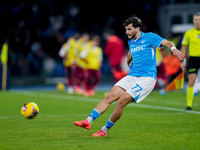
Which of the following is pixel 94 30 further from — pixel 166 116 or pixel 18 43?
pixel 166 116

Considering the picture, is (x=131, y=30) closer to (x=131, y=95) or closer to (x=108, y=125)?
(x=131, y=95)

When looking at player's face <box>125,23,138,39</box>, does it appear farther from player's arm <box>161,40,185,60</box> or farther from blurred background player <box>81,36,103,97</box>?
blurred background player <box>81,36,103,97</box>

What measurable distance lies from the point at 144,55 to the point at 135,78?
1.44ft

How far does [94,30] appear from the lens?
32.2 meters

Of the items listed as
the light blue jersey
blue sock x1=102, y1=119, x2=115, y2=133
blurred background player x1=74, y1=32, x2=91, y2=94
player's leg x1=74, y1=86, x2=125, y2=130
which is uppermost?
the light blue jersey

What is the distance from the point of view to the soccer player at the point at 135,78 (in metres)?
9.10

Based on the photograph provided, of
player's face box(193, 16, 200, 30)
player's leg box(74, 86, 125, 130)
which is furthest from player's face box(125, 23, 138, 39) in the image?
player's face box(193, 16, 200, 30)

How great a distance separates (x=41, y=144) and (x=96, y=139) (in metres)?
0.97

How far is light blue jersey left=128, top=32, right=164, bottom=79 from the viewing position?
9.44m

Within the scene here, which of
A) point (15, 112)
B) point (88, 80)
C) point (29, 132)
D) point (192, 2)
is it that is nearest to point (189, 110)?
point (15, 112)

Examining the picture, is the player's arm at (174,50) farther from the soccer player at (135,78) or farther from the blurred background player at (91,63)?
the blurred background player at (91,63)

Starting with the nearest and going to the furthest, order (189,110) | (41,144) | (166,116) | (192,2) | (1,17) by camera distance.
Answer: (41,144), (166,116), (189,110), (1,17), (192,2)

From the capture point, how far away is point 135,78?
943cm

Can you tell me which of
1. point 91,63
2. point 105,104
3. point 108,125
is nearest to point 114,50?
point 91,63
